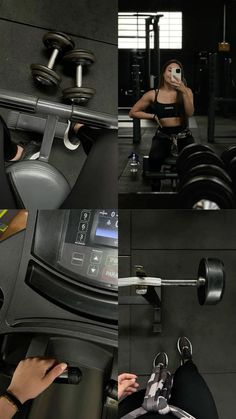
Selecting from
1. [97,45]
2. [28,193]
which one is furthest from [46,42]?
[28,193]

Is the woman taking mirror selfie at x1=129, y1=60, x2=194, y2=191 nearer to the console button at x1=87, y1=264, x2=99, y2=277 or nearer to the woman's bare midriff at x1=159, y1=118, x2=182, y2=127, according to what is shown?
the woman's bare midriff at x1=159, y1=118, x2=182, y2=127

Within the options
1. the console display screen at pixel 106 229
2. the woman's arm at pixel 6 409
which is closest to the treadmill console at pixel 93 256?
the console display screen at pixel 106 229

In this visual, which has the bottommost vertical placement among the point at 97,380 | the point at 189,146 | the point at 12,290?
the point at 97,380

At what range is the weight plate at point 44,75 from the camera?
1570mm

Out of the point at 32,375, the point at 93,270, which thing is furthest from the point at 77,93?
the point at 32,375

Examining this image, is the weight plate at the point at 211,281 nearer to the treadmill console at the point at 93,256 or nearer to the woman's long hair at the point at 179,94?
the treadmill console at the point at 93,256

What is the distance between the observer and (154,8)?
1.64 metres

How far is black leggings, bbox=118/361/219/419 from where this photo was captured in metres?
1.68

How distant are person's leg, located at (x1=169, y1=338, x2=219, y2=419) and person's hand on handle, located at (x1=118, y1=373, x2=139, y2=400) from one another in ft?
0.47

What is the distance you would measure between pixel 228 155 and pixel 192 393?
875mm

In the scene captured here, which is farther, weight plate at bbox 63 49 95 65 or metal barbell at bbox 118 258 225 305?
metal barbell at bbox 118 258 225 305

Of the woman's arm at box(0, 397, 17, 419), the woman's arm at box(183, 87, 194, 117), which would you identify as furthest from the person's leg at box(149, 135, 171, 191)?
the woman's arm at box(0, 397, 17, 419)

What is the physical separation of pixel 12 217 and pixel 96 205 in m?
0.31

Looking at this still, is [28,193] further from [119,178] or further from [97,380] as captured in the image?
[97,380]
